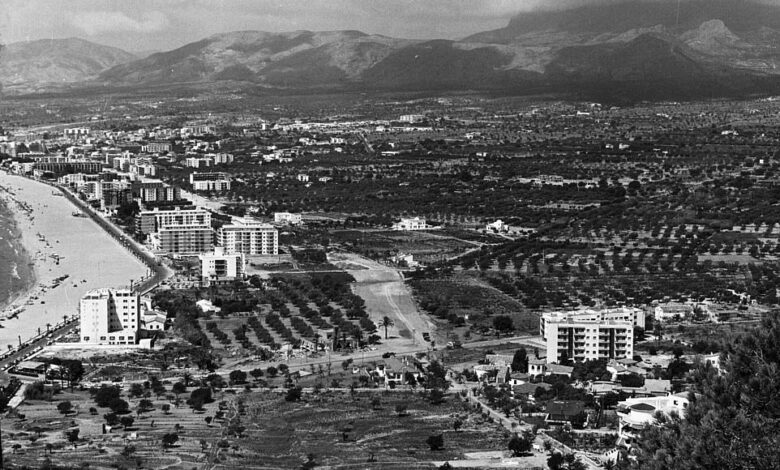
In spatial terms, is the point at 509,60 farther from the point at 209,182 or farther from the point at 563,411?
the point at 563,411

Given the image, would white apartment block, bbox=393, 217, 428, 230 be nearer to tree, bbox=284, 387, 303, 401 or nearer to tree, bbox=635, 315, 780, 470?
tree, bbox=284, 387, 303, 401

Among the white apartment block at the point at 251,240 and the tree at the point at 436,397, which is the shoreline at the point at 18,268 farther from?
the tree at the point at 436,397

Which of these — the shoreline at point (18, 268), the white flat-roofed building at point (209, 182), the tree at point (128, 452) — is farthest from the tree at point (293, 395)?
the white flat-roofed building at point (209, 182)

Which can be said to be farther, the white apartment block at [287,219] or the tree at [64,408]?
the white apartment block at [287,219]

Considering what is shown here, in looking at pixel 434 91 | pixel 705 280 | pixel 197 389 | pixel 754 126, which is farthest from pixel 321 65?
pixel 197 389

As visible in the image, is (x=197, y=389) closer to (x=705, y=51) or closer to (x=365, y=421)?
(x=365, y=421)

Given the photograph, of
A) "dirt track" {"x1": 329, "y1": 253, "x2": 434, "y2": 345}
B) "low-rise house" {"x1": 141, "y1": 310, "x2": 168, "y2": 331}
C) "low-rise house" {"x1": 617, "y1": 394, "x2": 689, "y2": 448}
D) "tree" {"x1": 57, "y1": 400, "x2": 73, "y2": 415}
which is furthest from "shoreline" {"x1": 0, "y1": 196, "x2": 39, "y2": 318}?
"low-rise house" {"x1": 617, "y1": 394, "x2": 689, "y2": 448}
